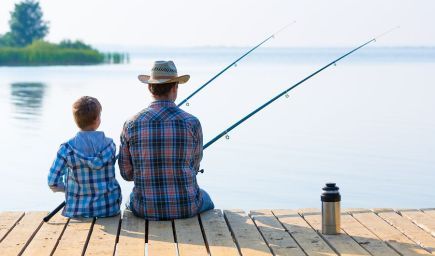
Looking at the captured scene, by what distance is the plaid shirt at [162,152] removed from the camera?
4.70 metres

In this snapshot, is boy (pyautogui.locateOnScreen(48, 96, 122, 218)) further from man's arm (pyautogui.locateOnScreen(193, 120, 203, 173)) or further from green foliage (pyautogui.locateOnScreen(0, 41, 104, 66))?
green foliage (pyautogui.locateOnScreen(0, 41, 104, 66))

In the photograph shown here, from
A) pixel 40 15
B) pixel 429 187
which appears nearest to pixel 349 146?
pixel 429 187

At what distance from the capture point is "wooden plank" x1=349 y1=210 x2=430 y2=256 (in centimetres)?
427

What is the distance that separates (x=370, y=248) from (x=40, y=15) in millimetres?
64092

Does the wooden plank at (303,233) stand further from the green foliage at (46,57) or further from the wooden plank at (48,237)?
the green foliage at (46,57)

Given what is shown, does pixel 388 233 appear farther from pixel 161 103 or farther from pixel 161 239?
pixel 161 103

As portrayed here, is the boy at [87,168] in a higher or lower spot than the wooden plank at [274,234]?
higher

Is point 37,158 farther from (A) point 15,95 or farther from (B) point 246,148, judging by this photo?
(A) point 15,95

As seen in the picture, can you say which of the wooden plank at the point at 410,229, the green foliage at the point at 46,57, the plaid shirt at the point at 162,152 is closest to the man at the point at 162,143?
the plaid shirt at the point at 162,152

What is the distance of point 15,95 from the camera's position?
2239 cm

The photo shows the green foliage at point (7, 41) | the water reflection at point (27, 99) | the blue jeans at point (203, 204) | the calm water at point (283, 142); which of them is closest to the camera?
the blue jeans at point (203, 204)

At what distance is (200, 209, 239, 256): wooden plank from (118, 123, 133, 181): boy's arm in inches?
17.1

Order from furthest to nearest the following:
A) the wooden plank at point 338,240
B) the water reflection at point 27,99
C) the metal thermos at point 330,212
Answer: the water reflection at point 27,99
the metal thermos at point 330,212
the wooden plank at point 338,240

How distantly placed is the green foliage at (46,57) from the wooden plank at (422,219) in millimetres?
36408
